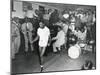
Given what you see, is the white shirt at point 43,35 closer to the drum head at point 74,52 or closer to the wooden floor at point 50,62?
the wooden floor at point 50,62

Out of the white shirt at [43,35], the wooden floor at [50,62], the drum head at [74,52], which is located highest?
the white shirt at [43,35]

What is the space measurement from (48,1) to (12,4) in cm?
44

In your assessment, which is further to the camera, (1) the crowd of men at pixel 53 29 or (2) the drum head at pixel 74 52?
(2) the drum head at pixel 74 52


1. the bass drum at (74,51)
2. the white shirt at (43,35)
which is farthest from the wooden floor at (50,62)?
the white shirt at (43,35)

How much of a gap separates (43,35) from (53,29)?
0.49 ft

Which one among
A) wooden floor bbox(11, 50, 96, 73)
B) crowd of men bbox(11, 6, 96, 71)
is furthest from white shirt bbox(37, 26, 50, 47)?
wooden floor bbox(11, 50, 96, 73)

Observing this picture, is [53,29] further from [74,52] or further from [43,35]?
[74,52]

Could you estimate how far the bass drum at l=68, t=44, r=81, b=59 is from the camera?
7.40 ft

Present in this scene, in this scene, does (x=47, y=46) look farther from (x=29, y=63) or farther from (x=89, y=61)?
(x=89, y=61)

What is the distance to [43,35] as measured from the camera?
84.4 inches

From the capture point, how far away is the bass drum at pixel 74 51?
226 centimetres

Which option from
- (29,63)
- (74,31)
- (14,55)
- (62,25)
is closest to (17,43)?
(14,55)

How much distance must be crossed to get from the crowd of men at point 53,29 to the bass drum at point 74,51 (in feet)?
0.16

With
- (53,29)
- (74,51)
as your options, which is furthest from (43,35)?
(74,51)
